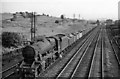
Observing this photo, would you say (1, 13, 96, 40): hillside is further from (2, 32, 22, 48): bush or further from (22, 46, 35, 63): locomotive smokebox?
(22, 46, 35, 63): locomotive smokebox

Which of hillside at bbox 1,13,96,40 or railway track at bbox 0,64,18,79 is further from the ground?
hillside at bbox 1,13,96,40

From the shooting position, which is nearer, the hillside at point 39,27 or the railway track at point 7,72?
the railway track at point 7,72

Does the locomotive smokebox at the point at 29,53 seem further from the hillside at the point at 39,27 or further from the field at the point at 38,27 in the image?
the hillside at the point at 39,27

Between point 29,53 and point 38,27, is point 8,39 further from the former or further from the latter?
point 38,27

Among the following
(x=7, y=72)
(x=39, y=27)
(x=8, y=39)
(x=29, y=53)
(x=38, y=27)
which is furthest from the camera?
(x=39, y=27)

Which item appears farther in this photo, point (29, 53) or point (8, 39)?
point (8, 39)

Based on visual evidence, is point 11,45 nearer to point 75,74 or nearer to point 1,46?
point 1,46

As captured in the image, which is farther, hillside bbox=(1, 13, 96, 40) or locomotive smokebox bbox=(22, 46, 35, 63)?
hillside bbox=(1, 13, 96, 40)

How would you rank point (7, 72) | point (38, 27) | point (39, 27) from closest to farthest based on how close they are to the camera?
1. point (7, 72)
2. point (38, 27)
3. point (39, 27)

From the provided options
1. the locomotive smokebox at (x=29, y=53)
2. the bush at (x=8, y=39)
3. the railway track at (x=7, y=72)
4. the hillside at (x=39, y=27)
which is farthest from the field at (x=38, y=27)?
the locomotive smokebox at (x=29, y=53)

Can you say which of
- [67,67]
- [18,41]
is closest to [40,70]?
[67,67]

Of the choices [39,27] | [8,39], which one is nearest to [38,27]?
[39,27]

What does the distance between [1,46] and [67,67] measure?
16277 millimetres

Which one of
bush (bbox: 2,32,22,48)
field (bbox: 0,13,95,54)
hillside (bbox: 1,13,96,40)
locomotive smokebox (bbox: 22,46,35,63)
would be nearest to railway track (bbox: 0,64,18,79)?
locomotive smokebox (bbox: 22,46,35,63)
